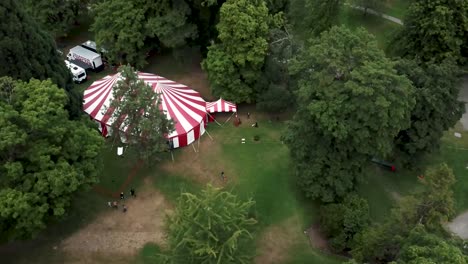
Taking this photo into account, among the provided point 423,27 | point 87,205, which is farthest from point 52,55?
point 423,27

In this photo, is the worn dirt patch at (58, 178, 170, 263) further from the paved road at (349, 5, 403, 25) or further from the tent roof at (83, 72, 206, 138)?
the paved road at (349, 5, 403, 25)

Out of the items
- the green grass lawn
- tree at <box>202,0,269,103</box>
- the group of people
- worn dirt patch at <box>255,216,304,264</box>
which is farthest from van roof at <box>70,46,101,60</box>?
the green grass lawn

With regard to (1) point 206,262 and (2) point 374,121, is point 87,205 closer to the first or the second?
(1) point 206,262

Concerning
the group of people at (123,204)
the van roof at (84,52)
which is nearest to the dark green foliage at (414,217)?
the group of people at (123,204)

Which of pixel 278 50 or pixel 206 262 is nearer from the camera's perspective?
pixel 206 262

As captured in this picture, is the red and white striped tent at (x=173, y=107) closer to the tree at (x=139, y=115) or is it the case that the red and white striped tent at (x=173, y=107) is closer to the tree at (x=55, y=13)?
the tree at (x=139, y=115)

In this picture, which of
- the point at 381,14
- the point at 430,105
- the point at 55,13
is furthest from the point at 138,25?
the point at 381,14

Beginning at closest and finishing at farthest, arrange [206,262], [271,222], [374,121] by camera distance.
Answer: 1. [206,262]
2. [374,121]
3. [271,222]
